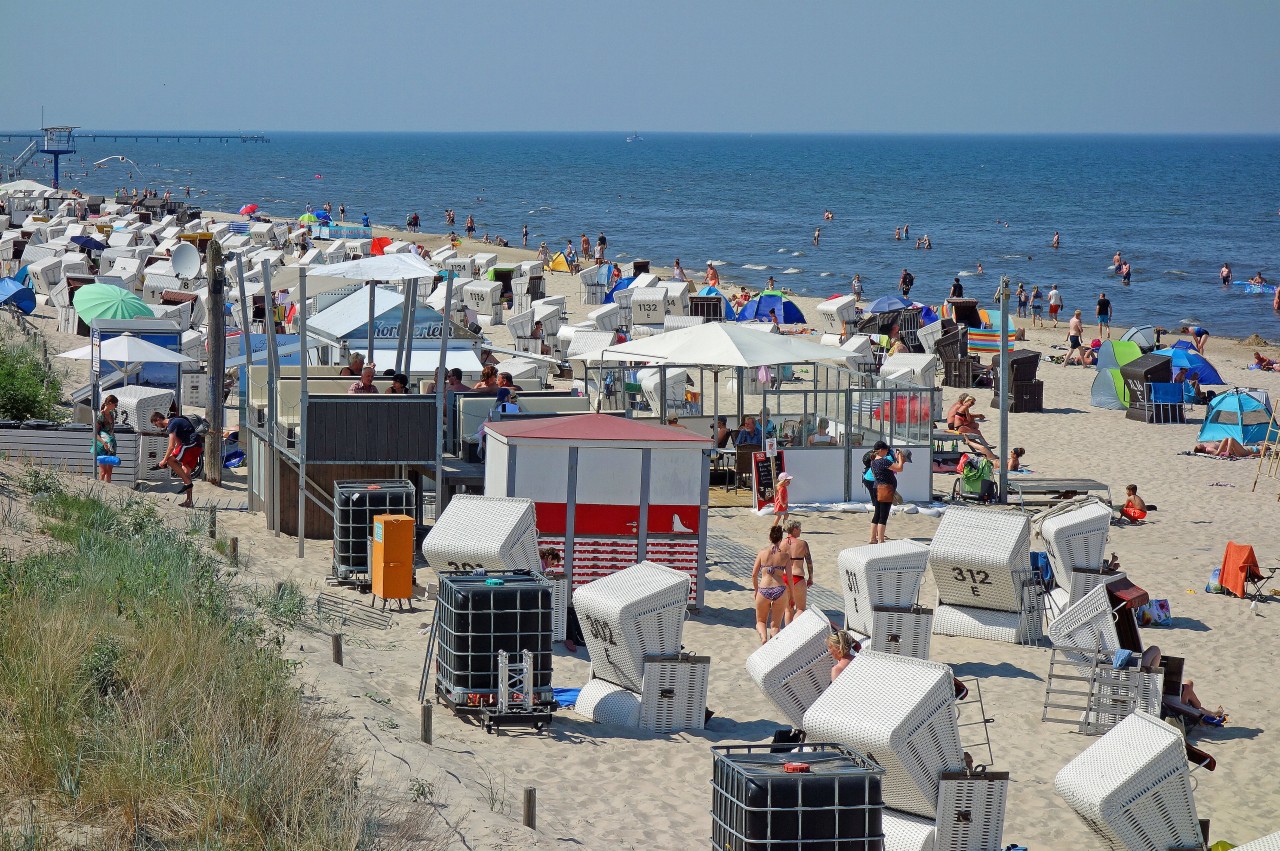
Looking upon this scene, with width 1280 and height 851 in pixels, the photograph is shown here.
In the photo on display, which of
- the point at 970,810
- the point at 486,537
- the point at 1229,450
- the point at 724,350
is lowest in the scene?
the point at 970,810

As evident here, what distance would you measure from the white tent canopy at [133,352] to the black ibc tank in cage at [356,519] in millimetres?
6911

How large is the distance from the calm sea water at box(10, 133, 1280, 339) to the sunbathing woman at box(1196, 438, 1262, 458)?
20132 mm

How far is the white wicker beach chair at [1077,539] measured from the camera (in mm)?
11914

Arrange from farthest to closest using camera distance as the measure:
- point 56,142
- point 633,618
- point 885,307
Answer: point 56,142, point 885,307, point 633,618

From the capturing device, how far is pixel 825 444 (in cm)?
1656

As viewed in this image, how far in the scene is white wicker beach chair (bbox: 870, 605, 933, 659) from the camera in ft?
34.2

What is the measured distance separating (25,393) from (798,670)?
12.3 metres

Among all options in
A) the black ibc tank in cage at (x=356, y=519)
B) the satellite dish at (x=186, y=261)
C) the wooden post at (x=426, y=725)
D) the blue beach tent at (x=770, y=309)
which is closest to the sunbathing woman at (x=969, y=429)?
the black ibc tank in cage at (x=356, y=519)

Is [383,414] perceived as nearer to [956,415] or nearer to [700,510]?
[700,510]

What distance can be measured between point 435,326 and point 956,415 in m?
6.85

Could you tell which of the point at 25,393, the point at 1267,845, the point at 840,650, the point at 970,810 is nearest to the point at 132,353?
the point at 25,393

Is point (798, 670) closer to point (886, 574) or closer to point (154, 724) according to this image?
point (886, 574)

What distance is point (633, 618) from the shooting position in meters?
8.94

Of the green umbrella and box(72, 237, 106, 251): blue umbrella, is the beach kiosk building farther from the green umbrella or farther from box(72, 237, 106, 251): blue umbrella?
box(72, 237, 106, 251): blue umbrella
